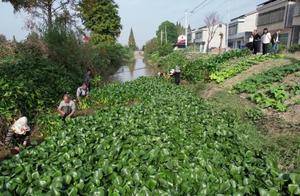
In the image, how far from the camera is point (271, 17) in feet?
152

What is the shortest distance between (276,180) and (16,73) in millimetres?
12707

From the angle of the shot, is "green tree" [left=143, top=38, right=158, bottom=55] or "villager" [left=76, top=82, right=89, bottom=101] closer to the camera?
"villager" [left=76, top=82, right=89, bottom=101]

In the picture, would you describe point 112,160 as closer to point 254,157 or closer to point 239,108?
point 254,157

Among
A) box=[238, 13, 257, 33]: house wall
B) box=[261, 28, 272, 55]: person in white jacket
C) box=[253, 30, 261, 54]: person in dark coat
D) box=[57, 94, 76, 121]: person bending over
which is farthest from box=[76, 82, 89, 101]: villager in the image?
box=[238, 13, 257, 33]: house wall

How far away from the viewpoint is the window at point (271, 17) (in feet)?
140

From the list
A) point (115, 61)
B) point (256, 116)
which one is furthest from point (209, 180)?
point (115, 61)

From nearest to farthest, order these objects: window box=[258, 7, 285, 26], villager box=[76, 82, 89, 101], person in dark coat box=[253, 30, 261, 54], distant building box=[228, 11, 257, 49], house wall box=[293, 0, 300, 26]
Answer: villager box=[76, 82, 89, 101] → person in dark coat box=[253, 30, 261, 54] → house wall box=[293, 0, 300, 26] → window box=[258, 7, 285, 26] → distant building box=[228, 11, 257, 49]

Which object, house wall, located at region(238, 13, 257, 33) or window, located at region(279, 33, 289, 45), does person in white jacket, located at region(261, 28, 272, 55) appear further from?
house wall, located at region(238, 13, 257, 33)

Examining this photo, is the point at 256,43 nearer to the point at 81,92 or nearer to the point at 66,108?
the point at 81,92

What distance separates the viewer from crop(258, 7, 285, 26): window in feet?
140

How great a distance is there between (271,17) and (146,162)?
4533 centimetres

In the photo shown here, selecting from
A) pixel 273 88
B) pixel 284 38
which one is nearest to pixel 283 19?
pixel 284 38

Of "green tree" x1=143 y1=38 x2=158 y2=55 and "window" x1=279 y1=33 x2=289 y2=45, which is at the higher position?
"window" x1=279 y1=33 x2=289 y2=45

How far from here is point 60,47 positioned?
67.3 ft
